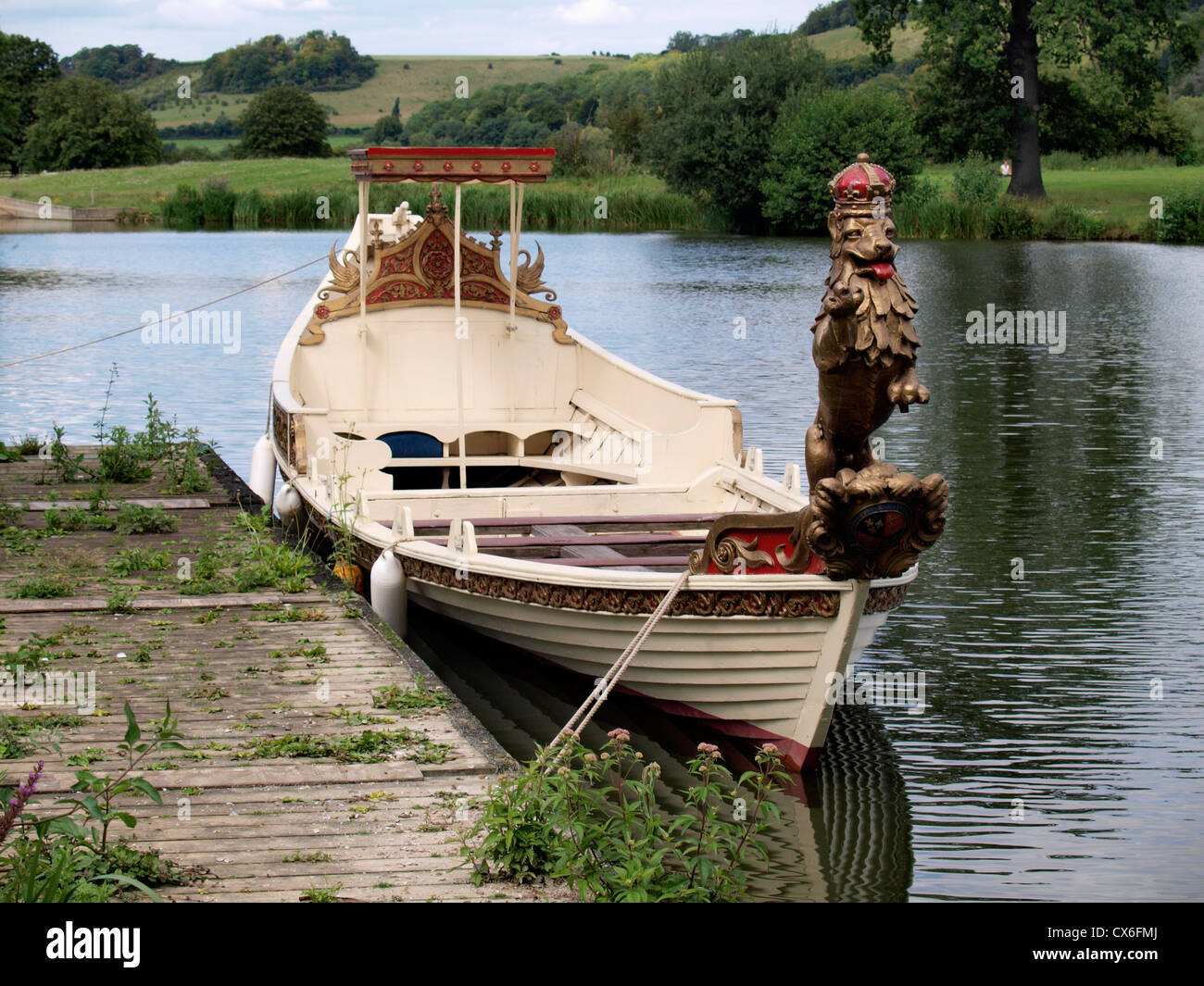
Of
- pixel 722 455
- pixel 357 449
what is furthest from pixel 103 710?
pixel 722 455

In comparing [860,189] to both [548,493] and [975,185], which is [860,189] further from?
[975,185]

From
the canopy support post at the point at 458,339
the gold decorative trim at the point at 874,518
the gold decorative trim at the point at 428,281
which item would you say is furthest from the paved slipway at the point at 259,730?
the gold decorative trim at the point at 428,281

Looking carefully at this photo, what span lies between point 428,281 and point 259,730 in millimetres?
6847

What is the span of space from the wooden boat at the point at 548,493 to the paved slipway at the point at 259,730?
83 centimetres

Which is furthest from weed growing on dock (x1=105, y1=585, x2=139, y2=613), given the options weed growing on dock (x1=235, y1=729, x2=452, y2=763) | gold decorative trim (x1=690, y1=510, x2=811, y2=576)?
gold decorative trim (x1=690, y1=510, x2=811, y2=576)

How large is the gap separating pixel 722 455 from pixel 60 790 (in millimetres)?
5836

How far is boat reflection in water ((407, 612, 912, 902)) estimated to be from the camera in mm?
6598

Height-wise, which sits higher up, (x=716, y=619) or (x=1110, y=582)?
(x=716, y=619)

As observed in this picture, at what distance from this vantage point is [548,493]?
32.9 feet

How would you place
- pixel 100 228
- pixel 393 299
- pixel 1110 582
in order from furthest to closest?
pixel 100 228 < pixel 393 299 < pixel 1110 582

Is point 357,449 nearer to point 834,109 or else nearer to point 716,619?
point 716,619

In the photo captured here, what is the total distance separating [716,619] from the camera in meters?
6.84

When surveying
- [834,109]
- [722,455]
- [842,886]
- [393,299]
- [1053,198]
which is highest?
[834,109]

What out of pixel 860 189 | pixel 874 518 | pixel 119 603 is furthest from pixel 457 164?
pixel 874 518
